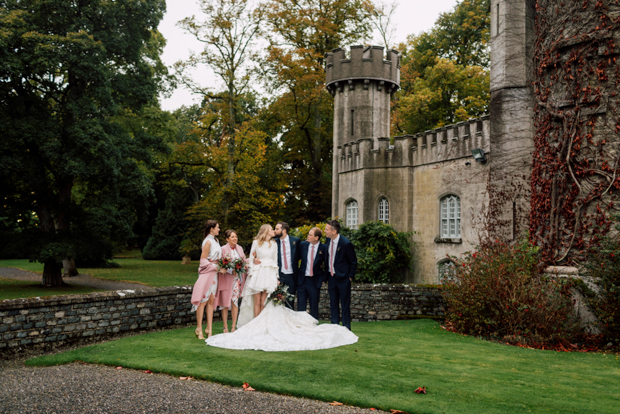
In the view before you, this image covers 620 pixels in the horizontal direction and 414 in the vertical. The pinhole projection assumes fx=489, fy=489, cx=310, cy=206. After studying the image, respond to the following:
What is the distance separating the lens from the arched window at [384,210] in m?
20.9

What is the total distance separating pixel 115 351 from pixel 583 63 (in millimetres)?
10274

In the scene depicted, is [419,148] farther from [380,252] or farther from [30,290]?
[30,290]

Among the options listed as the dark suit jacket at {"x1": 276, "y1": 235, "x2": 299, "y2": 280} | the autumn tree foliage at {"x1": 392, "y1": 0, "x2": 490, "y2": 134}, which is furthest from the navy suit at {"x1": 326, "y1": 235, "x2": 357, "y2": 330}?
the autumn tree foliage at {"x1": 392, "y1": 0, "x2": 490, "y2": 134}

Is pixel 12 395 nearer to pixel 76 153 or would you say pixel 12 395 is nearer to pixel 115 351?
pixel 115 351

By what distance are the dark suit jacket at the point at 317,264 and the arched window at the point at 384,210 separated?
38.3ft

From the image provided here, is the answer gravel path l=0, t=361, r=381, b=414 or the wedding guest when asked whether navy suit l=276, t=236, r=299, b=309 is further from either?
gravel path l=0, t=361, r=381, b=414

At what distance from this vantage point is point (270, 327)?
27.7 ft

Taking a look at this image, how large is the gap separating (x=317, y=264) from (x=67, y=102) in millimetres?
13588

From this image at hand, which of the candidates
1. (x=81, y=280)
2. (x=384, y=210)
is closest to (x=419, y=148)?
(x=384, y=210)

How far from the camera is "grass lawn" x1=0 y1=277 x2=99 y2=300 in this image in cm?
1717

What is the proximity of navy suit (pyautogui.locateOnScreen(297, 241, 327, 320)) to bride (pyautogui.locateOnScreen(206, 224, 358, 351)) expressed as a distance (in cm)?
57

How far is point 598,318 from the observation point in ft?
28.6

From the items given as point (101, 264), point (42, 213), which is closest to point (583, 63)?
point (42, 213)

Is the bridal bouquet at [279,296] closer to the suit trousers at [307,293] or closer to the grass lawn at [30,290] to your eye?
the suit trousers at [307,293]
